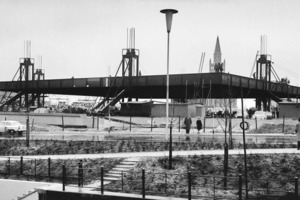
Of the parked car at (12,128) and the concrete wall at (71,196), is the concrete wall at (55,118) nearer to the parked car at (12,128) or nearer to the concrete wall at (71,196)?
the parked car at (12,128)

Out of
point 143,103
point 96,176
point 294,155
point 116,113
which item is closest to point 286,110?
point 143,103

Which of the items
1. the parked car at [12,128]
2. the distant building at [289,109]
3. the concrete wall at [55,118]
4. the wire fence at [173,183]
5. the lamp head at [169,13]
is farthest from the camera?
the distant building at [289,109]

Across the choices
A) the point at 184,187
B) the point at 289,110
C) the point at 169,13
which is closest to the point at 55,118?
the point at 289,110

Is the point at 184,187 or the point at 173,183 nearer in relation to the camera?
the point at 184,187

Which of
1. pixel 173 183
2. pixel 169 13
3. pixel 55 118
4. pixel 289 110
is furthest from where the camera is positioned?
pixel 289 110

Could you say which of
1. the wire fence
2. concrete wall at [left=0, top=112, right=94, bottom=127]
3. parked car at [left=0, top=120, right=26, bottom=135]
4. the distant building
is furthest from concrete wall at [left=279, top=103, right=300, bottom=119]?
the wire fence

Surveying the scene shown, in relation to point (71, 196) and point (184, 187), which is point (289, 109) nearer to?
point (184, 187)

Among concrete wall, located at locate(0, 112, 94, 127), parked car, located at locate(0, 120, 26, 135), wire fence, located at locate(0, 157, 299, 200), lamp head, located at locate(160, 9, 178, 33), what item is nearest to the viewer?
wire fence, located at locate(0, 157, 299, 200)

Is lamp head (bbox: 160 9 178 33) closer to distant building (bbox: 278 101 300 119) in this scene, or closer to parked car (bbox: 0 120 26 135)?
parked car (bbox: 0 120 26 135)

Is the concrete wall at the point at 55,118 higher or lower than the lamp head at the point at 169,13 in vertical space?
lower

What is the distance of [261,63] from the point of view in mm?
81438

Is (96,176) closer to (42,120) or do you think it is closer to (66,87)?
(42,120)

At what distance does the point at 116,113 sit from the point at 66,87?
9.32m

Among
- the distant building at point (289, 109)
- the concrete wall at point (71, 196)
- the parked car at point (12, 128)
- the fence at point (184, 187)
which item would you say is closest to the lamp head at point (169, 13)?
the fence at point (184, 187)
